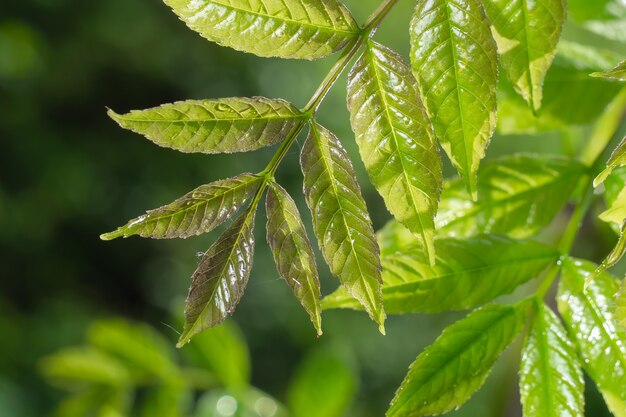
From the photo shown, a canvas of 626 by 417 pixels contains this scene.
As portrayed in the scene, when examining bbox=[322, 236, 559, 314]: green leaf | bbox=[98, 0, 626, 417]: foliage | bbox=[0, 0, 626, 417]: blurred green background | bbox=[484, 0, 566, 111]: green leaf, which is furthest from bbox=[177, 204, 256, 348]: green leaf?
bbox=[0, 0, 626, 417]: blurred green background

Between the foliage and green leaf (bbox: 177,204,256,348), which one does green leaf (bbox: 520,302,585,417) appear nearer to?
the foliage

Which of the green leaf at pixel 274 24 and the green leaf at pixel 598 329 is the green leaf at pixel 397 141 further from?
the green leaf at pixel 598 329

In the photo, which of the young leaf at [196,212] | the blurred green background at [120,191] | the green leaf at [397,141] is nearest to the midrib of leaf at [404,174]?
the green leaf at [397,141]

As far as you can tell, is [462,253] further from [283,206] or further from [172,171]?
[172,171]

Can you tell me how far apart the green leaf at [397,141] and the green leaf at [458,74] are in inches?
0.5

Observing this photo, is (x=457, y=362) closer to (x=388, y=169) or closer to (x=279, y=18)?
(x=388, y=169)

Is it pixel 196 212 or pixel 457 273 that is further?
pixel 457 273

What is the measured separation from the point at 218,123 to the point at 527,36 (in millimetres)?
225

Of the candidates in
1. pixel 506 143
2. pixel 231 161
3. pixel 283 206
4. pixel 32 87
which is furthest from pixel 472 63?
pixel 506 143

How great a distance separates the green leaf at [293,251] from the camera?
1.62 ft

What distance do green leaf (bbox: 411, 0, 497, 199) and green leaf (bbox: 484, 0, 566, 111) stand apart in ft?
0.11

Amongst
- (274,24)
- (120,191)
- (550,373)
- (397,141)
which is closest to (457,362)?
(550,373)

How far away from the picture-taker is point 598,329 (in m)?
0.58

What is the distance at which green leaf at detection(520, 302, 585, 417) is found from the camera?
550mm
